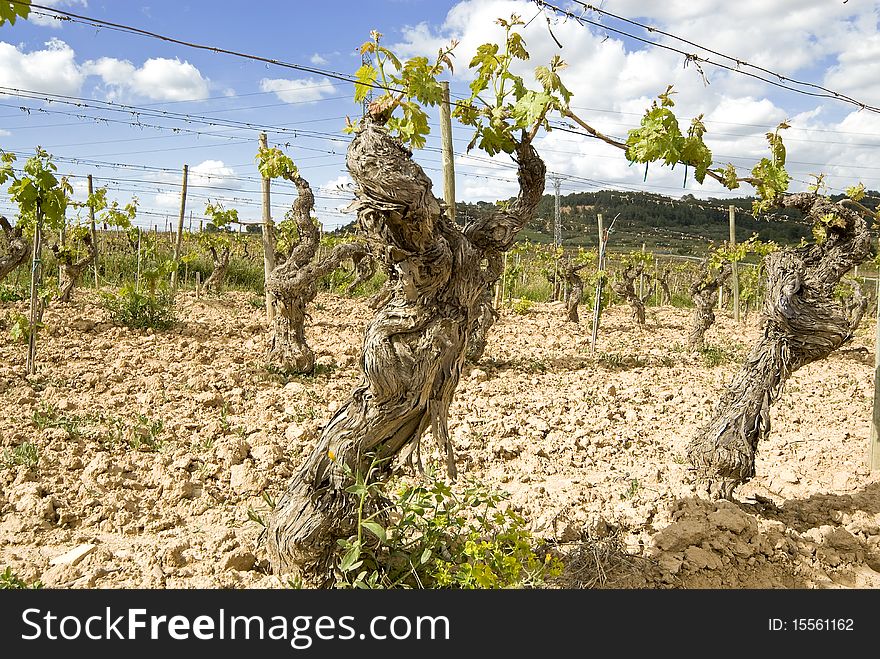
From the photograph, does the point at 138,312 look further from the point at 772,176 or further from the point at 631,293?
the point at 631,293

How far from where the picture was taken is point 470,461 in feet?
14.0

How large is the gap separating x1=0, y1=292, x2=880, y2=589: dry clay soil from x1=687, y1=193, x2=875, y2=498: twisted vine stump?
230 mm

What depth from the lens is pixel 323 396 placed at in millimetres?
5684

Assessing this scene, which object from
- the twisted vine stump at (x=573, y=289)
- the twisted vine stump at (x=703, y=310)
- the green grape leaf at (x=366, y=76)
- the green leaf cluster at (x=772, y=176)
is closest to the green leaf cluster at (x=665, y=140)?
the green leaf cluster at (x=772, y=176)

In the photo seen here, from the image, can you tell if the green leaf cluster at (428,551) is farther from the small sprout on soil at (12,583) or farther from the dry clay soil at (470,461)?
the small sprout on soil at (12,583)

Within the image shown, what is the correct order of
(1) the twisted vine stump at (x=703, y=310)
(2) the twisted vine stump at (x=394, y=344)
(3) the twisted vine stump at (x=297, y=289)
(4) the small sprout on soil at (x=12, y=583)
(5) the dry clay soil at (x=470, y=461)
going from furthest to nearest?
(1) the twisted vine stump at (x=703, y=310), (3) the twisted vine stump at (x=297, y=289), (5) the dry clay soil at (x=470, y=461), (4) the small sprout on soil at (x=12, y=583), (2) the twisted vine stump at (x=394, y=344)

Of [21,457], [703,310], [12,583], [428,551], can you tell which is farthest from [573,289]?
[12,583]

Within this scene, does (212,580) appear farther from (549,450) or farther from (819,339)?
(819,339)

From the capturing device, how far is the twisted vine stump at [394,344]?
213 cm

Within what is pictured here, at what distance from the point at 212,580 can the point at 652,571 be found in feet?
6.61

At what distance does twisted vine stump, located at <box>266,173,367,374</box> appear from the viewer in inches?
247

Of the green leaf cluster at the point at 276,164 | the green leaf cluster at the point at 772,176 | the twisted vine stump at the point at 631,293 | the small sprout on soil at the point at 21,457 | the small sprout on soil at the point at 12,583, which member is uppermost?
the green leaf cluster at the point at 276,164

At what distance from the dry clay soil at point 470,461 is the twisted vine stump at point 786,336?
0.23 m

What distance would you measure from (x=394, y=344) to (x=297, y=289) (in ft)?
13.7
